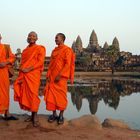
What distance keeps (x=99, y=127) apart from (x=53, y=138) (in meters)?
1.21

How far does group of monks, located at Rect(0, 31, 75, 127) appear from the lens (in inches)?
261

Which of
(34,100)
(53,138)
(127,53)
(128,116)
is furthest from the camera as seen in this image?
(127,53)

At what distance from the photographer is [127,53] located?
284 feet

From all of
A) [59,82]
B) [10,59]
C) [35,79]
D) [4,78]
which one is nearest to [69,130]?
[59,82]

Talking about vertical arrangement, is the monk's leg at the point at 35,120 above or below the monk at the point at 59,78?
below

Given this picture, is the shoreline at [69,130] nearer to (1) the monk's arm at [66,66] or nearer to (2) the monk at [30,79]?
(2) the monk at [30,79]

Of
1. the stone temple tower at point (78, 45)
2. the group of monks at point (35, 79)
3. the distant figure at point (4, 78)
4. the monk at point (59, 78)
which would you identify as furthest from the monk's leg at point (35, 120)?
the stone temple tower at point (78, 45)

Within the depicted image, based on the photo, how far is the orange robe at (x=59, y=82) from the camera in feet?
22.3

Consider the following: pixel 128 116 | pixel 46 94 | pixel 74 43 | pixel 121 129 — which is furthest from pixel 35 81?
pixel 74 43

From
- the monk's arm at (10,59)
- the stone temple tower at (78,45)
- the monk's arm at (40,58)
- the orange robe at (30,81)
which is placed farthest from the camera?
the stone temple tower at (78,45)

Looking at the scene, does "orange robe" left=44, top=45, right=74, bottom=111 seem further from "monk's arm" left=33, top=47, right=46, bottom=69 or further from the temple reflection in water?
the temple reflection in water

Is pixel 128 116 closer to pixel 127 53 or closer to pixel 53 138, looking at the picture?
pixel 53 138

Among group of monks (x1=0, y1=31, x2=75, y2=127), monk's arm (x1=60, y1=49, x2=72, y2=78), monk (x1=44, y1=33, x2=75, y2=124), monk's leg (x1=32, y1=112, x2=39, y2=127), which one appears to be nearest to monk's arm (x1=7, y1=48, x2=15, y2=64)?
group of monks (x1=0, y1=31, x2=75, y2=127)

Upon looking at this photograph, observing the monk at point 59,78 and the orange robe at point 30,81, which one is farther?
the monk at point 59,78
